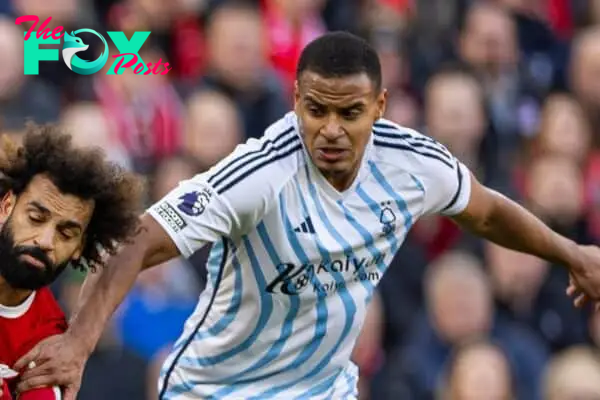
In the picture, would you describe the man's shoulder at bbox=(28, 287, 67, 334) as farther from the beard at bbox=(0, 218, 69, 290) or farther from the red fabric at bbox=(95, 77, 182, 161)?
the red fabric at bbox=(95, 77, 182, 161)

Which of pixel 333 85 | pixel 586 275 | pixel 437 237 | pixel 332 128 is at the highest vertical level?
pixel 333 85

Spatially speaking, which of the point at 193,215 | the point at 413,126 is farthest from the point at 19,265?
the point at 413,126

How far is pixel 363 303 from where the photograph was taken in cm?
691

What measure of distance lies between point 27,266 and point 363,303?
1447 mm

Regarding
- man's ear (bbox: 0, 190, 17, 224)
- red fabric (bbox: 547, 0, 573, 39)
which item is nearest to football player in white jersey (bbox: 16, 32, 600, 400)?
man's ear (bbox: 0, 190, 17, 224)

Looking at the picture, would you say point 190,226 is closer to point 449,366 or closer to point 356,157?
point 356,157

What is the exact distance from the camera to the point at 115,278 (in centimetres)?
612

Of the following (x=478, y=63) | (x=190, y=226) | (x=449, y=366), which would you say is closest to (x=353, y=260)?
(x=190, y=226)

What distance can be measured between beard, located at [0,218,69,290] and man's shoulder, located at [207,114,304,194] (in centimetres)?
68

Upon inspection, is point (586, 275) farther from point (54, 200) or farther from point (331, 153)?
point (54, 200)

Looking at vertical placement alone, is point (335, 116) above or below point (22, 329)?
above

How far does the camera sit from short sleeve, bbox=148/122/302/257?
6312mm

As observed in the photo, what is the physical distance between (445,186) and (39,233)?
1647 mm

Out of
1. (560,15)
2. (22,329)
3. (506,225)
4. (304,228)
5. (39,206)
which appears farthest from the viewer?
(560,15)
